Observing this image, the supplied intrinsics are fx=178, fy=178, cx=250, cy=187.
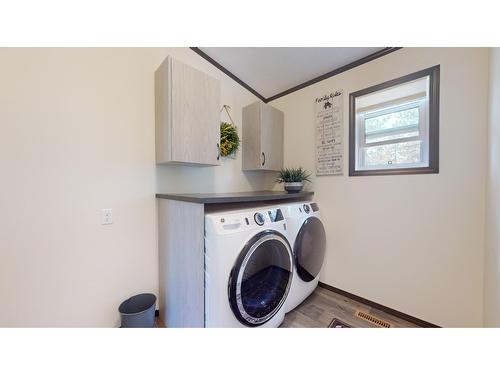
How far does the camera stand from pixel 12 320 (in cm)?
99

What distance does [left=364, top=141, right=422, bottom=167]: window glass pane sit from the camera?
140cm

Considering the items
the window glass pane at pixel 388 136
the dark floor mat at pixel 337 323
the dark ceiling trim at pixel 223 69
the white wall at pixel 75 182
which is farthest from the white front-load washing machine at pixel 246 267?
the dark ceiling trim at pixel 223 69

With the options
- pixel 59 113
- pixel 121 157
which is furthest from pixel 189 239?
pixel 59 113

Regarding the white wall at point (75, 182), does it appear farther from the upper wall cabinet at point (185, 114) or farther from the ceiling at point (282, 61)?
the ceiling at point (282, 61)

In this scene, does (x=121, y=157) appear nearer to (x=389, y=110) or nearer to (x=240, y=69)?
(x=240, y=69)

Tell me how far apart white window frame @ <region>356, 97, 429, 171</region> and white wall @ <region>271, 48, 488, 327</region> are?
100mm

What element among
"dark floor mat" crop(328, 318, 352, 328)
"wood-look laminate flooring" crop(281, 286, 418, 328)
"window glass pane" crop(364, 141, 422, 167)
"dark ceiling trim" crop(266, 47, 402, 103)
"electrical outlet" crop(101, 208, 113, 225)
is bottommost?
"wood-look laminate flooring" crop(281, 286, 418, 328)

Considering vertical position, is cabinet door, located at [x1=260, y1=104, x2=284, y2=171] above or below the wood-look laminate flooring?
above

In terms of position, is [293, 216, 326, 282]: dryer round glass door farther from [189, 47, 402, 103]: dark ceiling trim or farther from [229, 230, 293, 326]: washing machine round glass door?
[189, 47, 402, 103]: dark ceiling trim

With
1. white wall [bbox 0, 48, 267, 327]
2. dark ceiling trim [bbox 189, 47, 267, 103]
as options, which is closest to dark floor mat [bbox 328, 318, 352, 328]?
white wall [bbox 0, 48, 267, 327]

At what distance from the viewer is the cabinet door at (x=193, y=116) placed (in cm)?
127

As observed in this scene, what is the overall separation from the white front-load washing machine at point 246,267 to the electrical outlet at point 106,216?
30.6 inches
